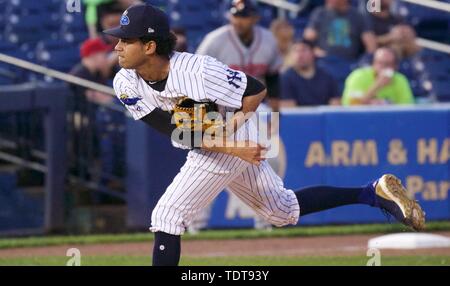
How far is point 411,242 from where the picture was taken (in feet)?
31.6

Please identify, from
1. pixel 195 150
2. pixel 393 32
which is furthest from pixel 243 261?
pixel 393 32

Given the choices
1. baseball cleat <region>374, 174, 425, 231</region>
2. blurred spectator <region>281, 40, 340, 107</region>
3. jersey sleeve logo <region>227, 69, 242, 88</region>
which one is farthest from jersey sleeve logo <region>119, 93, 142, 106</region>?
blurred spectator <region>281, 40, 340, 107</region>

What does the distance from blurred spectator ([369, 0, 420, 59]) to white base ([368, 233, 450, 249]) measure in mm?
3993

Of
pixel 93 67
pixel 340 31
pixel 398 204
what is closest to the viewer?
pixel 398 204

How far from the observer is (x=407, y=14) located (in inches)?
579

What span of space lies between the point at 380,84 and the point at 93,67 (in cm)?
289

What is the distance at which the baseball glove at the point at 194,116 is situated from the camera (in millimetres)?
6934

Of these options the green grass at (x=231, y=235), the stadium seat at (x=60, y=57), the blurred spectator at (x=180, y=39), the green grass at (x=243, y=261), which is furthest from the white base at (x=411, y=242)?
the stadium seat at (x=60, y=57)

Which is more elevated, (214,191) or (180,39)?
(180,39)

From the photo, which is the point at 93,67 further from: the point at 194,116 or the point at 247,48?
the point at 194,116

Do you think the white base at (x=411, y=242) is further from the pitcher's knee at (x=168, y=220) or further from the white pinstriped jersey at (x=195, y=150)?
the pitcher's knee at (x=168, y=220)

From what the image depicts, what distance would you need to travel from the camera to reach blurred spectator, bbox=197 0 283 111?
35.9 ft
